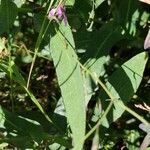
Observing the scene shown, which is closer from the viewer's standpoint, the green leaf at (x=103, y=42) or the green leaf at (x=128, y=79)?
the green leaf at (x=128, y=79)

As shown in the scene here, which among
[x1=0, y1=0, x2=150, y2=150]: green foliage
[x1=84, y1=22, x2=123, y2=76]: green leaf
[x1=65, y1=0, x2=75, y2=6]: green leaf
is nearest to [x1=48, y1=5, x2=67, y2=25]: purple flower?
[x1=0, y1=0, x2=150, y2=150]: green foliage

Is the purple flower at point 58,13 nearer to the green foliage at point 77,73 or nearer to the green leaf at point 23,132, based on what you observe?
the green foliage at point 77,73

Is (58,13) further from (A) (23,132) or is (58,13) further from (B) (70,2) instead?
(A) (23,132)

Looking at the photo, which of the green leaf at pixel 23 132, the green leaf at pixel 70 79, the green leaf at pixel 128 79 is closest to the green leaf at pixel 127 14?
the green leaf at pixel 128 79

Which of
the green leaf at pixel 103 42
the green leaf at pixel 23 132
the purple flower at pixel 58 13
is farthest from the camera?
the green leaf at pixel 103 42

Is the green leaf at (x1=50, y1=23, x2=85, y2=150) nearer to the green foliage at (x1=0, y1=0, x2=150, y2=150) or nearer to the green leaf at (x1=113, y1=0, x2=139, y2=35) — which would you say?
the green foliage at (x1=0, y1=0, x2=150, y2=150)

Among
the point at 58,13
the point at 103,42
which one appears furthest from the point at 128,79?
the point at 58,13
